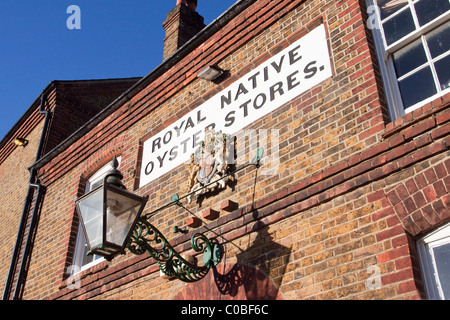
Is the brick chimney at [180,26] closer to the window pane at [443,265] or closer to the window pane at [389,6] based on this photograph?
the window pane at [389,6]

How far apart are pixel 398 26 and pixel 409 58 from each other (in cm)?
43

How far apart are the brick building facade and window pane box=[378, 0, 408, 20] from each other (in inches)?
0.5

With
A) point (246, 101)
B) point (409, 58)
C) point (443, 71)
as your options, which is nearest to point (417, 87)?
point (443, 71)

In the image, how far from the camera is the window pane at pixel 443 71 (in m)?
4.50

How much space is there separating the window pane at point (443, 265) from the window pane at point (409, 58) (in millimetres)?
1880

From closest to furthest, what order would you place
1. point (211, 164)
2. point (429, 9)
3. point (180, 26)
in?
point (429, 9) → point (211, 164) → point (180, 26)

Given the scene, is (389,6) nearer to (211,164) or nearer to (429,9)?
(429,9)

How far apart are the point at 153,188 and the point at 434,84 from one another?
400 centimetres

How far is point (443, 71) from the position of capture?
456cm

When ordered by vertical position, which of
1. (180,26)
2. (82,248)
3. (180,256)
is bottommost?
(180,256)

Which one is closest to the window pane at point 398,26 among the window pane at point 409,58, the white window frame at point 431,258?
the window pane at point 409,58

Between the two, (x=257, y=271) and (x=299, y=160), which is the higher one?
(x=299, y=160)

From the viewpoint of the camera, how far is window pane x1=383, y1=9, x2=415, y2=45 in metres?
5.05

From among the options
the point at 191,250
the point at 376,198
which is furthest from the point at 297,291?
the point at 191,250
